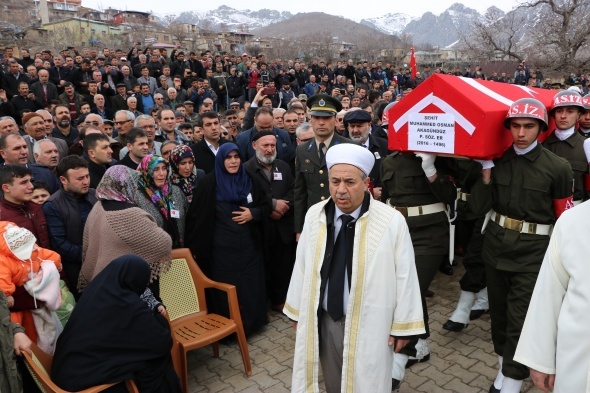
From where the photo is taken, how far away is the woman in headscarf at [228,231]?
4324 mm

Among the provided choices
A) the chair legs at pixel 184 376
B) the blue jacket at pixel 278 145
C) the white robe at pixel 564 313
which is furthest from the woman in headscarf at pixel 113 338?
the blue jacket at pixel 278 145

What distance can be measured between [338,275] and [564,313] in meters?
1.07

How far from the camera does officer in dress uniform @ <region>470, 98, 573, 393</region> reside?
3.06 meters

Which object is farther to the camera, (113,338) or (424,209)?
(424,209)

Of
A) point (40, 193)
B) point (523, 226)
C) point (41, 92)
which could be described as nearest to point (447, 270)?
point (523, 226)

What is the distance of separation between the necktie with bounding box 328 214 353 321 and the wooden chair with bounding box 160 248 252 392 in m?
1.40

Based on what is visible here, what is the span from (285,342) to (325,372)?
1602 millimetres

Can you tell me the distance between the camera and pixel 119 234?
333cm

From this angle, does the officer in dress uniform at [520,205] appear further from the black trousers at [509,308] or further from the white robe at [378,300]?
the white robe at [378,300]

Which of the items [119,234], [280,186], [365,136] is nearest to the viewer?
[119,234]

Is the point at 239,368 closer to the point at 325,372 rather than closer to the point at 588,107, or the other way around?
the point at 325,372

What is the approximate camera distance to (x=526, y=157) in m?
3.14

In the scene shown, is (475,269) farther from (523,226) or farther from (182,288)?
(182,288)

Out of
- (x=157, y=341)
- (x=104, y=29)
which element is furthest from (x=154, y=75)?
(x=104, y=29)
